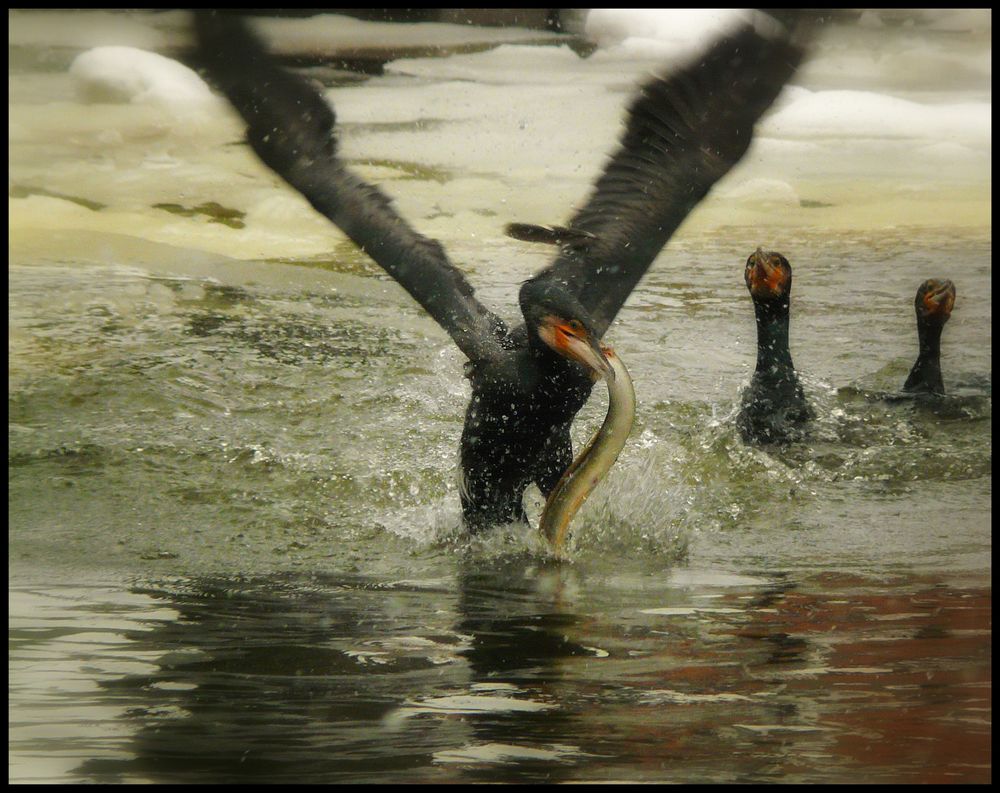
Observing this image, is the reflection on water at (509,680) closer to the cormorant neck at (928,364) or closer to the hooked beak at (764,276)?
the hooked beak at (764,276)

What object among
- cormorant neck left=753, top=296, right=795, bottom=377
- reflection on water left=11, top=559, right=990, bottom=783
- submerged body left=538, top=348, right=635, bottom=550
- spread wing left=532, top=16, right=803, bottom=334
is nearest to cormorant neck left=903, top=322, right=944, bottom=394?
cormorant neck left=753, top=296, right=795, bottom=377

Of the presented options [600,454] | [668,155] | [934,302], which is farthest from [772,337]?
[600,454]

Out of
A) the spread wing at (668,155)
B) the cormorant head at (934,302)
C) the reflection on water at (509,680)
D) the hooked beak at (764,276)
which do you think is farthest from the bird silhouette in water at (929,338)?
the reflection on water at (509,680)

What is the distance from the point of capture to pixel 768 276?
789 centimetres

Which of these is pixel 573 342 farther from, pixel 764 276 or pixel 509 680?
pixel 764 276

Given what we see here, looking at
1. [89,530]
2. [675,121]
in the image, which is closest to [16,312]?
[89,530]

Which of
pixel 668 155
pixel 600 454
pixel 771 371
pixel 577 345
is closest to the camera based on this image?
pixel 600 454

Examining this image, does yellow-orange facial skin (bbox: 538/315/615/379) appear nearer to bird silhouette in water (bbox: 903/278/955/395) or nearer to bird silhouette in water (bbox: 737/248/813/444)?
bird silhouette in water (bbox: 737/248/813/444)

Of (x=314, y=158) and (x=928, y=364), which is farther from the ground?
(x=314, y=158)

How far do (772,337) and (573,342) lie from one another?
3072mm

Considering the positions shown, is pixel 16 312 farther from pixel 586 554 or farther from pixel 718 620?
pixel 718 620

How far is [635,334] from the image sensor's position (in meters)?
9.72

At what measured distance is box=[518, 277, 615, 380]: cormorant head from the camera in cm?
502

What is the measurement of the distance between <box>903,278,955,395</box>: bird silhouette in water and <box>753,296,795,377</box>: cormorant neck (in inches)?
36.3
